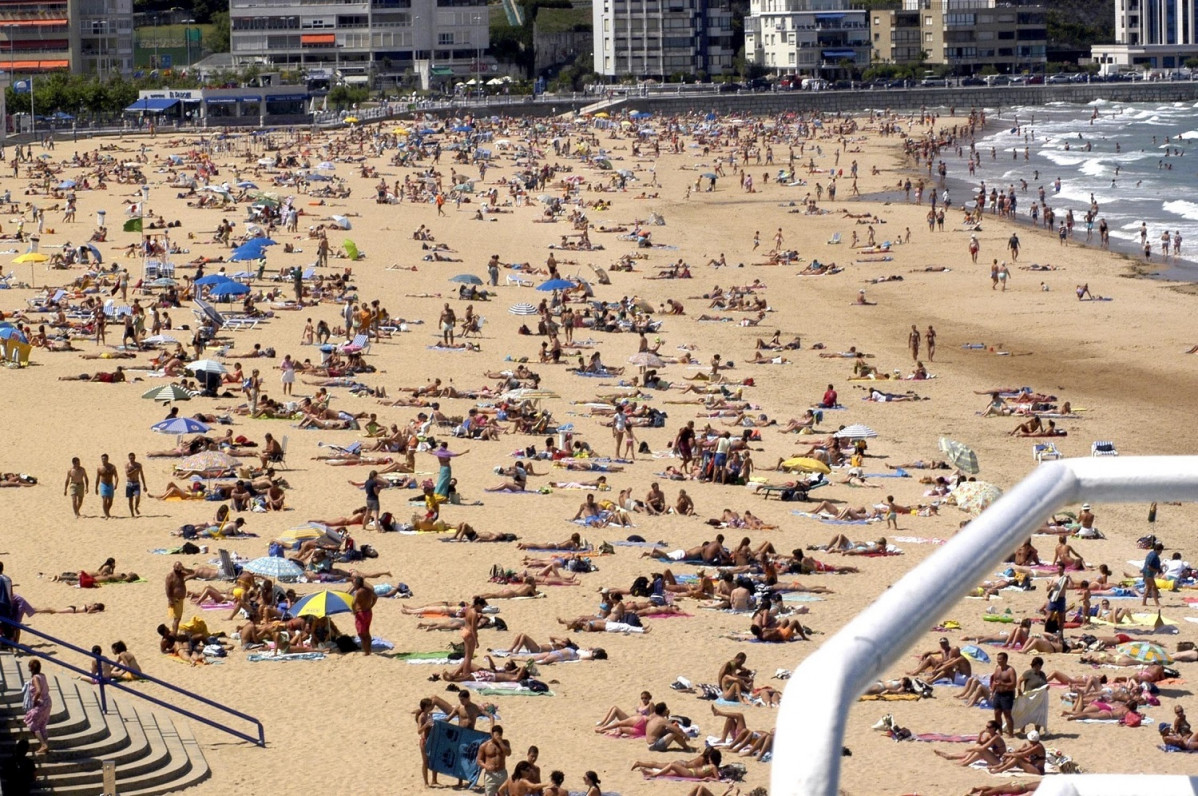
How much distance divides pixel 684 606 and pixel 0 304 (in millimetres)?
22502

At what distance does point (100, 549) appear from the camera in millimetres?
17734

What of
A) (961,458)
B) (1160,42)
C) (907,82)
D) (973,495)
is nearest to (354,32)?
(907,82)

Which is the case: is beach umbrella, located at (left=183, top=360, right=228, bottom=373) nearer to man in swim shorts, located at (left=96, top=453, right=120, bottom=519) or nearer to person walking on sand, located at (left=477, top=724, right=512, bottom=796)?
man in swim shorts, located at (left=96, top=453, right=120, bottom=519)

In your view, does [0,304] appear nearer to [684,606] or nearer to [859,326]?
[859,326]

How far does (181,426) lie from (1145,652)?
42.9ft

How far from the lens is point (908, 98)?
118m

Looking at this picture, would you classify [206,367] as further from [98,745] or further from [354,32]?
[354,32]

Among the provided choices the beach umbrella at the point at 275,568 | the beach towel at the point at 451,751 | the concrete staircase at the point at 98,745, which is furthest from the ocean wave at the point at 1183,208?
the concrete staircase at the point at 98,745

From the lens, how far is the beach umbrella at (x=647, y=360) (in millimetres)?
28266

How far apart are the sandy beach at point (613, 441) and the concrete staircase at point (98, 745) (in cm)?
31

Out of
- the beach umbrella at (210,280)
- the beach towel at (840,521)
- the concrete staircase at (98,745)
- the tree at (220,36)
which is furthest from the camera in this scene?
the tree at (220,36)

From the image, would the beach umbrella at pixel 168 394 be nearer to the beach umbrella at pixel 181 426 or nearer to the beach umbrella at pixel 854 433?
the beach umbrella at pixel 181 426

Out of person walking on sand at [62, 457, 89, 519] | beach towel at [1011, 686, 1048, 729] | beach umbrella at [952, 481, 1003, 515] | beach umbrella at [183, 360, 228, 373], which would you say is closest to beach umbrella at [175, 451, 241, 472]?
person walking on sand at [62, 457, 89, 519]

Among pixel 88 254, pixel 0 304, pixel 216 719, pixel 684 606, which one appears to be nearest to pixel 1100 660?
pixel 684 606
